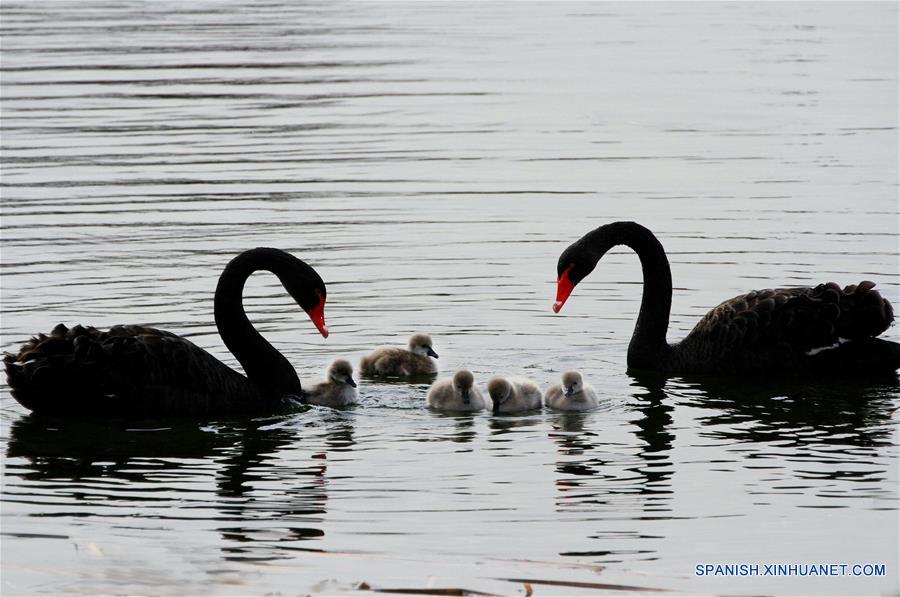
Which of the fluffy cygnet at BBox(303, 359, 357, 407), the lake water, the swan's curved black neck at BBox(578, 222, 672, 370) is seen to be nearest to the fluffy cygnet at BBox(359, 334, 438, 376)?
the lake water

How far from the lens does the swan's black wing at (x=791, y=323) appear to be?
8844mm

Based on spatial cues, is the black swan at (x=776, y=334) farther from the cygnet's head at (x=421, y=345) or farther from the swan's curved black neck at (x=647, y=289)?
the cygnet's head at (x=421, y=345)

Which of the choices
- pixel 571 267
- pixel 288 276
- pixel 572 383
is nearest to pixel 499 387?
pixel 572 383

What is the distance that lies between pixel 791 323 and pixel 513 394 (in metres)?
1.80

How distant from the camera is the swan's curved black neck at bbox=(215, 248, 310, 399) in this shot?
8445 mm

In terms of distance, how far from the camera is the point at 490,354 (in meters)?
9.50

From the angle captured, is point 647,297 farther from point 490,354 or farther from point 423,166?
point 423,166

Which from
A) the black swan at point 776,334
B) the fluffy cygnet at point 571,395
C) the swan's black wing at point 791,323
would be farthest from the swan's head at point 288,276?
the swan's black wing at point 791,323

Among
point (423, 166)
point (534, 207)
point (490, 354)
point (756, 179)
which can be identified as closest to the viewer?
point (490, 354)

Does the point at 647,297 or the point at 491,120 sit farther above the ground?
the point at 491,120

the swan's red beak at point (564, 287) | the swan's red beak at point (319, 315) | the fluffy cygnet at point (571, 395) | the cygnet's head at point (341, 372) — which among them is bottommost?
the fluffy cygnet at point (571, 395)

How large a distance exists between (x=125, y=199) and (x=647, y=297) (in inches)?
248

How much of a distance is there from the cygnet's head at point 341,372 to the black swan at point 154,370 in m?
0.19

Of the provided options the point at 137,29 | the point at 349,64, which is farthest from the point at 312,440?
the point at 137,29
